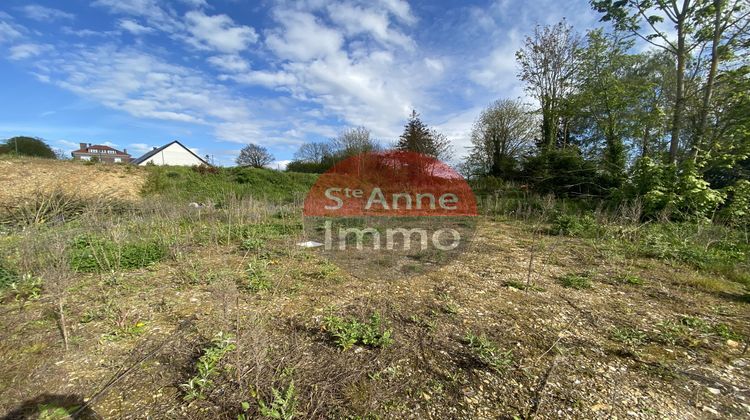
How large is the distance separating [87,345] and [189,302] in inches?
31.1

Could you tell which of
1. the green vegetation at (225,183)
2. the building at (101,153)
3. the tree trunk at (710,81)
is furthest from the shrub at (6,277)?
the building at (101,153)

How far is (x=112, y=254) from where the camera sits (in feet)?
12.4

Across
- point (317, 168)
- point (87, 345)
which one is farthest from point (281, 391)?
point (317, 168)

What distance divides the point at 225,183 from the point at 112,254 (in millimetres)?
12473

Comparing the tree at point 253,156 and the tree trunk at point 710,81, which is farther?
the tree at point 253,156

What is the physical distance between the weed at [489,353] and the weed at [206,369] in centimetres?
177

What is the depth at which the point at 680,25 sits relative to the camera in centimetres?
755

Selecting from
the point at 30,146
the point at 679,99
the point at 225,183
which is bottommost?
the point at 225,183

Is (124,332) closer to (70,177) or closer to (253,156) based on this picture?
(70,177)

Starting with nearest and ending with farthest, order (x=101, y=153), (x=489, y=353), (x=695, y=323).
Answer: (x=489, y=353)
(x=695, y=323)
(x=101, y=153)

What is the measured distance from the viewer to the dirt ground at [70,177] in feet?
33.5

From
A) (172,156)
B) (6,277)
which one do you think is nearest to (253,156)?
(172,156)

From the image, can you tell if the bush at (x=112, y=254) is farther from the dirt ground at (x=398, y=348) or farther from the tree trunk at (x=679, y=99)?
the tree trunk at (x=679, y=99)

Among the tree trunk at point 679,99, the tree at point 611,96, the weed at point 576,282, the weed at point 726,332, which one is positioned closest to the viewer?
the weed at point 726,332
